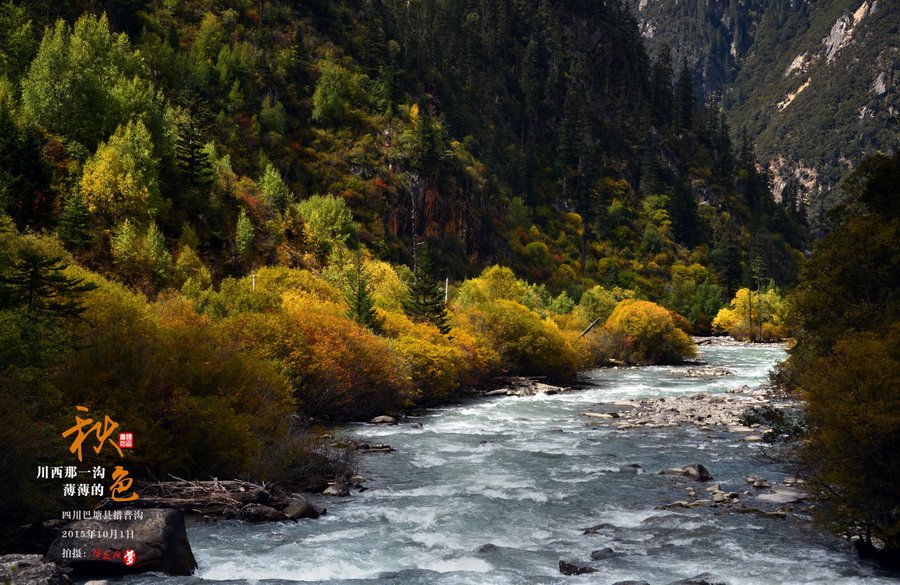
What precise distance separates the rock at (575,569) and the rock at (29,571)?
12.6 metres

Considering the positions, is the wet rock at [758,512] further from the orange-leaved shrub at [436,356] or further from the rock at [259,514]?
the orange-leaved shrub at [436,356]

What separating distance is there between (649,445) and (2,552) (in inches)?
1228

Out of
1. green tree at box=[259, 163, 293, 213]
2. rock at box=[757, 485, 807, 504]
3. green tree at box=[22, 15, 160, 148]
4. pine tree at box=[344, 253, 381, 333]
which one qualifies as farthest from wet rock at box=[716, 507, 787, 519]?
green tree at box=[259, 163, 293, 213]

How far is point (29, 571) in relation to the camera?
46.3ft

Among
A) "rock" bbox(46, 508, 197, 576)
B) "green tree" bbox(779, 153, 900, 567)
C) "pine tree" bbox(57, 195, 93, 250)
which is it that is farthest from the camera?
"pine tree" bbox(57, 195, 93, 250)

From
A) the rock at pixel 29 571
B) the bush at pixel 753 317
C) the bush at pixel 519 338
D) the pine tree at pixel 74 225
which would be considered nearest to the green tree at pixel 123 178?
the pine tree at pixel 74 225

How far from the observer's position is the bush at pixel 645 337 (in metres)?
94.6

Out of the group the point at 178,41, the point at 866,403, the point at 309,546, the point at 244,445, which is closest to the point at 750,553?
the point at 866,403

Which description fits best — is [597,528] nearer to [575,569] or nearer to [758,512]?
[575,569]

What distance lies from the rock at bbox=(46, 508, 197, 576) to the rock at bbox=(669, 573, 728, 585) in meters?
13.2

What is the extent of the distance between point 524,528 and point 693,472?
11.0 meters

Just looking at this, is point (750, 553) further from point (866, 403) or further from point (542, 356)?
point (542, 356)

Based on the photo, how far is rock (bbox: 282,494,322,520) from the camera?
2325 centimetres

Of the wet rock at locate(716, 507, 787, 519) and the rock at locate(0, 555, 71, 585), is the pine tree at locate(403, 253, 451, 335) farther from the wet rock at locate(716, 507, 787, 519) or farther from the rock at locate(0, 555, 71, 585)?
the rock at locate(0, 555, 71, 585)
